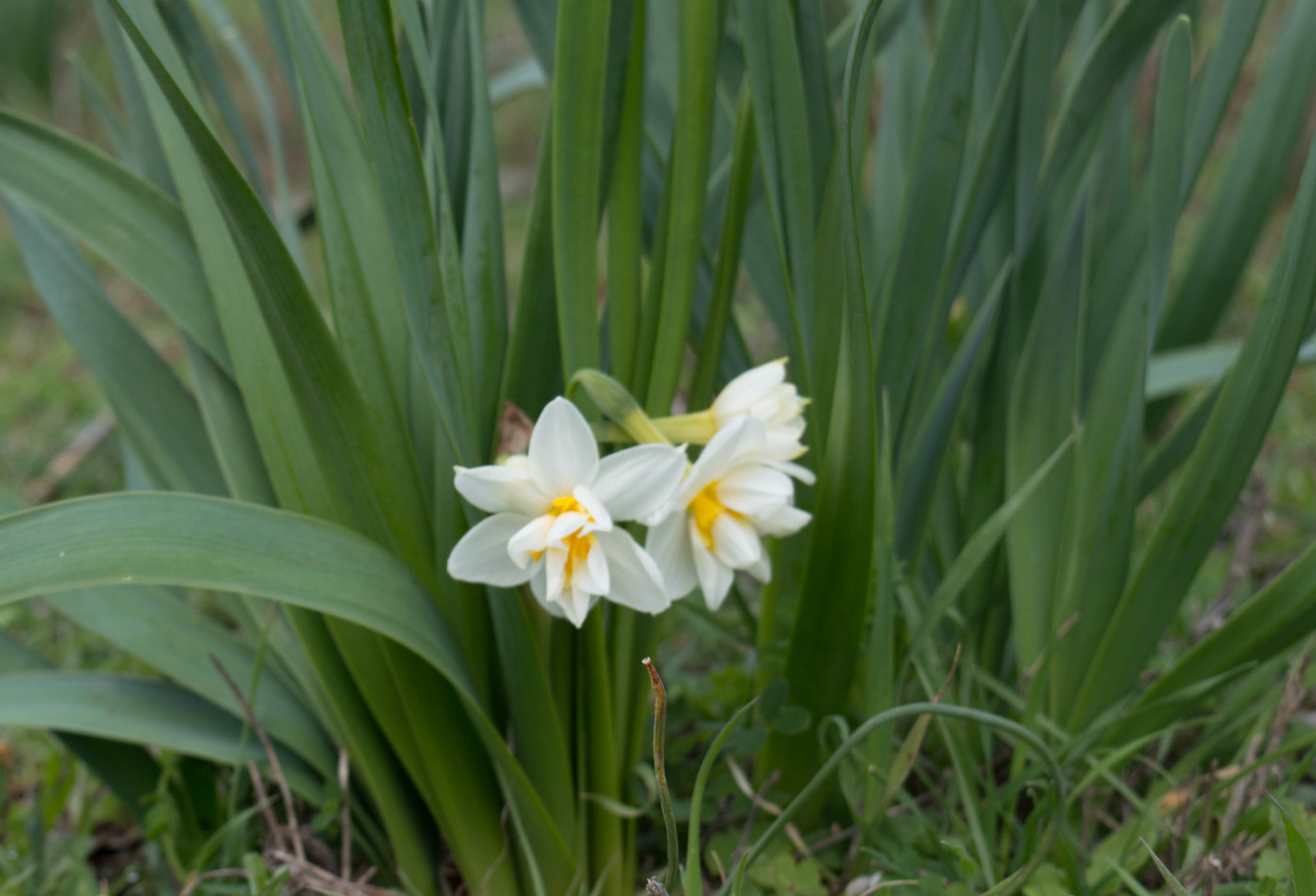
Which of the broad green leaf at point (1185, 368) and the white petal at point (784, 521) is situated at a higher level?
the white petal at point (784, 521)

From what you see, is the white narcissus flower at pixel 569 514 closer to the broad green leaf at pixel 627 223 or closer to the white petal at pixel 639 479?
the white petal at pixel 639 479

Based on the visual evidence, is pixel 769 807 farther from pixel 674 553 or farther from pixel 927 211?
pixel 927 211

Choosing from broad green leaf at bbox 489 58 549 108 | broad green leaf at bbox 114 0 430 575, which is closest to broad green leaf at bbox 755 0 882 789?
broad green leaf at bbox 114 0 430 575

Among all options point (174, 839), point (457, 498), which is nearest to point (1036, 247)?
point (457, 498)

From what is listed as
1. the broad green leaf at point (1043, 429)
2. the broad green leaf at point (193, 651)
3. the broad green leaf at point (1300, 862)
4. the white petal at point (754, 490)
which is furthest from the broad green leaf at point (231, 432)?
the broad green leaf at point (1300, 862)

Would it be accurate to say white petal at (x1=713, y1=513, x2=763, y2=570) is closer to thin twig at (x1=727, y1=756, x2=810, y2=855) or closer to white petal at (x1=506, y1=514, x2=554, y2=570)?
white petal at (x1=506, y1=514, x2=554, y2=570)

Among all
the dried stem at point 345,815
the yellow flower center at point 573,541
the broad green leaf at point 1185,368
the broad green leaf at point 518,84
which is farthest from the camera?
the broad green leaf at point 518,84

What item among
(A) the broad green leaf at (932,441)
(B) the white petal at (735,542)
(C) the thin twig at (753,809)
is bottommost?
(C) the thin twig at (753,809)

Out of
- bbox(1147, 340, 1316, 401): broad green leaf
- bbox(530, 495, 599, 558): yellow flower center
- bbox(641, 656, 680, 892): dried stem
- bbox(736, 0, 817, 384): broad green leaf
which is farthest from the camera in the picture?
bbox(1147, 340, 1316, 401): broad green leaf

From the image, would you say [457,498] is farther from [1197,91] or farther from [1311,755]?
[1197,91]
